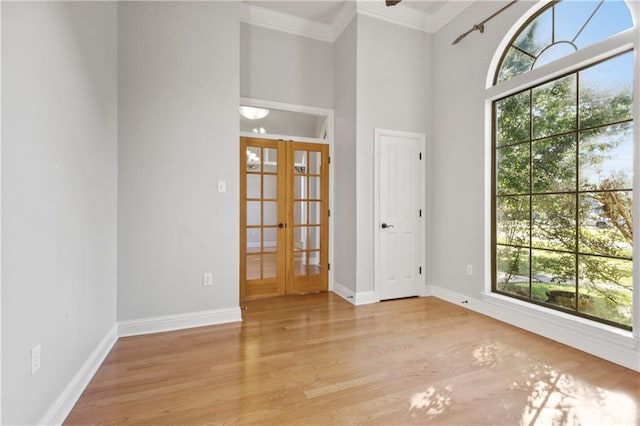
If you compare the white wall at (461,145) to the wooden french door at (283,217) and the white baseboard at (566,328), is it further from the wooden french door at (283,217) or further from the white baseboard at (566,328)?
the wooden french door at (283,217)

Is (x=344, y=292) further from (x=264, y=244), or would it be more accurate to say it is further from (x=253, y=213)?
(x=253, y=213)

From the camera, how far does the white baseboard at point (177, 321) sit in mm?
2740

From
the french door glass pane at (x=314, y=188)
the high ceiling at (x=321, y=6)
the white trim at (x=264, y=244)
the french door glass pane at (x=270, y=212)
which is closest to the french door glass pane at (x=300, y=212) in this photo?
the french door glass pane at (x=314, y=188)

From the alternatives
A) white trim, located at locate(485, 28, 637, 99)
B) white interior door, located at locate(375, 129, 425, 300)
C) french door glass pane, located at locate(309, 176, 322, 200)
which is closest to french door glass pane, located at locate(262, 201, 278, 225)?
french door glass pane, located at locate(309, 176, 322, 200)

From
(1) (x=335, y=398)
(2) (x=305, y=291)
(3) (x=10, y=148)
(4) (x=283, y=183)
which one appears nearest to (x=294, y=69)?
(4) (x=283, y=183)

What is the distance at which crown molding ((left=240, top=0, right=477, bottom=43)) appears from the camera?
144 inches

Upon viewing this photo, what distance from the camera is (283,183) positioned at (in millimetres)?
3959

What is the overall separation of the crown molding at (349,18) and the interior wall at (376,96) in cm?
10

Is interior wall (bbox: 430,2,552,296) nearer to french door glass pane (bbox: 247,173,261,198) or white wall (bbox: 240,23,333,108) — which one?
white wall (bbox: 240,23,333,108)

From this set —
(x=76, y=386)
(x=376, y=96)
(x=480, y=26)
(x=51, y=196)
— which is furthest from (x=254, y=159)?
(x=480, y=26)

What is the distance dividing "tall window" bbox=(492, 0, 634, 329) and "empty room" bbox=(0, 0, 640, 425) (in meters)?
0.02

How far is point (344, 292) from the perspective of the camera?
391cm

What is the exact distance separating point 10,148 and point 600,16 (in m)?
3.99

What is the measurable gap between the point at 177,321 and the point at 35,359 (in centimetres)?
152
